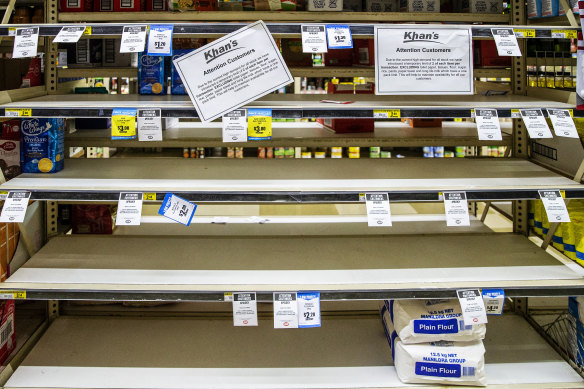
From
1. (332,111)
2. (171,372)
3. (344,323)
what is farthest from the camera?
(344,323)

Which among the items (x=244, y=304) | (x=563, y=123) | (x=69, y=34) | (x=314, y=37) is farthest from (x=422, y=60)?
(x=69, y=34)

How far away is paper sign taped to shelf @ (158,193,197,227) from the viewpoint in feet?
6.02

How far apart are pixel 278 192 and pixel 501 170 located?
1.07 meters

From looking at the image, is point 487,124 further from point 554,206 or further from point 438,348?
point 438,348

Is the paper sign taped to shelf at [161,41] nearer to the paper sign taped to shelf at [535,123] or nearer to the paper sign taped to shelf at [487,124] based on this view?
the paper sign taped to shelf at [487,124]

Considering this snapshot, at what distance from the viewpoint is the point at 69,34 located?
178 centimetres

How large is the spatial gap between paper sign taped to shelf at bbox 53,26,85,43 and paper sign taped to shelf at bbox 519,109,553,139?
1640 mm

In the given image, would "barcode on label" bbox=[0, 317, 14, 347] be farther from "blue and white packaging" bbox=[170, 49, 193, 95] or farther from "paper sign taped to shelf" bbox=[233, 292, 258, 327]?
"blue and white packaging" bbox=[170, 49, 193, 95]

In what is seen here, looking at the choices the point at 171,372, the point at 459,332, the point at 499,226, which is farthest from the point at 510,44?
the point at 499,226

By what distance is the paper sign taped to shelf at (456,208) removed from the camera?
186cm

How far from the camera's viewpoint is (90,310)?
8.27 ft

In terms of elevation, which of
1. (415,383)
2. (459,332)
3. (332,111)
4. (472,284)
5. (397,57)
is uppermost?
(397,57)

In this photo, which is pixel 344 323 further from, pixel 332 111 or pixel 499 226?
pixel 499 226

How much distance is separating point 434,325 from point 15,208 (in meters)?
1.64
